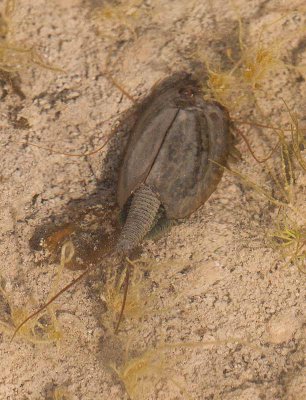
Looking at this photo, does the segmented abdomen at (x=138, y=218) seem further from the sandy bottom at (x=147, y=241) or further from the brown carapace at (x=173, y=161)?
the sandy bottom at (x=147, y=241)

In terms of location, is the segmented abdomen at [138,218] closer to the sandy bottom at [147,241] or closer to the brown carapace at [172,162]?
the brown carapace at [172,162]

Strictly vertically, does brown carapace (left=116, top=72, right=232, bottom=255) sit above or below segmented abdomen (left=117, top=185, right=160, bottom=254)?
above

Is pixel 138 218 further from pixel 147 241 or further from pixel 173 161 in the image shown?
pixel 173 161

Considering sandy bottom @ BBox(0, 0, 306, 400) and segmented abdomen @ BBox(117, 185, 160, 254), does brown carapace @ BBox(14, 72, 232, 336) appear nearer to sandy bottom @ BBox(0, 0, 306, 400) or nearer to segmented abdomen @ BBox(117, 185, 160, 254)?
segmented abdomen @ BBox(117, 185, 160, 254)

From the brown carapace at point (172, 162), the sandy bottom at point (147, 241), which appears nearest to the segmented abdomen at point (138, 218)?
the brown carapace at point (172, 162)

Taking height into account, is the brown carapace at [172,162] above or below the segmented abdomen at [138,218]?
above

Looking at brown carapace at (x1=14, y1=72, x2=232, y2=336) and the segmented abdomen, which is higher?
brown carapace at (x1=14, y1=72, x2=232, y2=336)

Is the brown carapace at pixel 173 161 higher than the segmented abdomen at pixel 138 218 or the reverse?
higher

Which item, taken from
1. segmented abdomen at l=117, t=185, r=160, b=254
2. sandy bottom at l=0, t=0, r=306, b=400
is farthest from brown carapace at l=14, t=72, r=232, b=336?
sandy bottom at l=0, t=0, r=306, b=400
